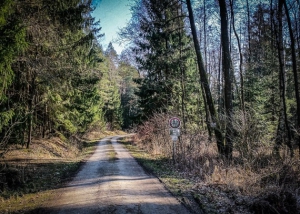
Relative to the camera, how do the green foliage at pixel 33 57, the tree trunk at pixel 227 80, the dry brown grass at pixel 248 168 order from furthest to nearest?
the tree trunk at pixel 227 80
the green foliage at pixel 33 57
the dry brown grass at pixel 248 168

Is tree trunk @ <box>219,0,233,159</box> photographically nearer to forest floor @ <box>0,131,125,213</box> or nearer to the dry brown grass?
the dry brown grass

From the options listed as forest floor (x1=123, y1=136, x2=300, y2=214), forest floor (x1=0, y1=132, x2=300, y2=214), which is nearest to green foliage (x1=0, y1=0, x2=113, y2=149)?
forest floor (x1=0, y1=132, x2=300, y2=214)

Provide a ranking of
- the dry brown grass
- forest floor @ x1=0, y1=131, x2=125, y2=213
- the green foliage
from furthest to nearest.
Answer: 1. the green foliage
2. forest floor @ x1=0, y1=131, x2=125, y2=213
3. the dry brown grass

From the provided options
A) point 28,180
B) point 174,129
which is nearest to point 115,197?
point 28,180

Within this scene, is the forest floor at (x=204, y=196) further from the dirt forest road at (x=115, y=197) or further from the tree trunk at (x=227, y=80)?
the tree trunk at (x=227, y=80)

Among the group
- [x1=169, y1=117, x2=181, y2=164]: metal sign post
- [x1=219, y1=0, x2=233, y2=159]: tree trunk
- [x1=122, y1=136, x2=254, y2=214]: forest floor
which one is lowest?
[x1=122, y1=136, x2=254, y2=214]: forest floor

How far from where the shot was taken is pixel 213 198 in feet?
18.5

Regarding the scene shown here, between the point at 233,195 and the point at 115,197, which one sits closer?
the point at 115,197

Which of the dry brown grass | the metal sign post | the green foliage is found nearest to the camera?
the dry brown grass

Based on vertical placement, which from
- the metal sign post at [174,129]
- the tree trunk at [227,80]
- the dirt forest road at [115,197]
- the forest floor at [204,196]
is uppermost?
the tree trunk at [227,80]

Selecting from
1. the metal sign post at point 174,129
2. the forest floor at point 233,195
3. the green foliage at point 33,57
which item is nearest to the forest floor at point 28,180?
the green foliage at point 33,57

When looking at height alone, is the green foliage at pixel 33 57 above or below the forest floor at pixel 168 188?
above

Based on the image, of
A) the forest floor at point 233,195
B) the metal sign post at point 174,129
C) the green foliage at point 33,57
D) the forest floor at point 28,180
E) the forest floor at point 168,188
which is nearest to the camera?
the forest floor at point 233,195

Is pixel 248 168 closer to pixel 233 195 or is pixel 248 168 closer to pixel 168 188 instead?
pixel 233 195
